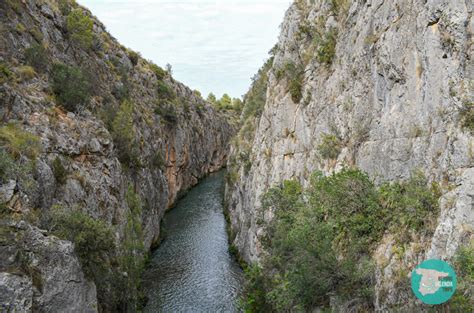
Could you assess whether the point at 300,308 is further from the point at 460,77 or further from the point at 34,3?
the point at 34,3

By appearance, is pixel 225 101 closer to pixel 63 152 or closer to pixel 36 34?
pixel 36 34

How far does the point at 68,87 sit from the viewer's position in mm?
24328

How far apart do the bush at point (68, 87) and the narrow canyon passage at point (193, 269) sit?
15.1 m

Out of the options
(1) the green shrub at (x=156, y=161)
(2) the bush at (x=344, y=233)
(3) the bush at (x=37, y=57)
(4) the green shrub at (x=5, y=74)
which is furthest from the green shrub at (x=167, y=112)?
(2) the bush at (x=344, y=233)

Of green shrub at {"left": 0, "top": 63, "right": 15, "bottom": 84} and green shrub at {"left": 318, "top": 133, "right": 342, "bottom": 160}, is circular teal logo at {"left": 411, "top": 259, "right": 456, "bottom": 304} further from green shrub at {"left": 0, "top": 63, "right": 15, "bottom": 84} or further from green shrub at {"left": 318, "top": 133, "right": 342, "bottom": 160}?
green shrub at {"left": 0, "top": 63, "right": 15, "bottom": 84}

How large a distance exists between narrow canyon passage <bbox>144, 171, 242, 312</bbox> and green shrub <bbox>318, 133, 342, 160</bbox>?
13.4m

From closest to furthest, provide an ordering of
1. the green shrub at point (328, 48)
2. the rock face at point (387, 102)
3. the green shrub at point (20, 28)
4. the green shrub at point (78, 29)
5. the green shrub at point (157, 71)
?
1. the rock face at point (387, 102)
2. the green shrub at point (328, 48)
3. the green shrub at point (20, 28)
4. the green shrub at point (78, 29)
5. the green shrub at point (157, 71)

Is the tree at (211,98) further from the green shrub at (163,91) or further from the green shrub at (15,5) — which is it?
the green shrub at (15,5)

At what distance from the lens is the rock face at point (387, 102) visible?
10.3 meters

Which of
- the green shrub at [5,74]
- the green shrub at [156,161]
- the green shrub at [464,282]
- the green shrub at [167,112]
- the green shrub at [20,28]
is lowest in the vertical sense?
the green shrub at [464,282]

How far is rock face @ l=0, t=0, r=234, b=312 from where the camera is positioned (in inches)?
562

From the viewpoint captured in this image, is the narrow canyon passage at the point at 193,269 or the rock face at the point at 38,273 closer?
the rock face at the point at 38,273

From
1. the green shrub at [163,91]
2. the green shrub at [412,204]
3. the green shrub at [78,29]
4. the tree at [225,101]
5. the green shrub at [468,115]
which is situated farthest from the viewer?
the tree at [225,101]

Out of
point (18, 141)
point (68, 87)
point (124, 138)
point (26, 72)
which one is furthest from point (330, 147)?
point (26, 72)
